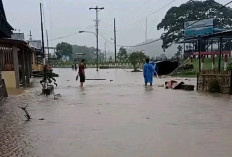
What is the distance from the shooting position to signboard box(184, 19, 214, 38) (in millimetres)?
53281

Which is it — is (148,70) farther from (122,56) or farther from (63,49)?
(63,49)

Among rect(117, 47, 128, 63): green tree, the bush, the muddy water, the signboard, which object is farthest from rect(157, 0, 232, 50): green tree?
the muddy water

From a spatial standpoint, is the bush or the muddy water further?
the bush

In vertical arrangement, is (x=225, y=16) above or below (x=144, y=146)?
above

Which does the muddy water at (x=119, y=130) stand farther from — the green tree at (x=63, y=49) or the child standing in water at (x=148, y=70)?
the green tree at (x=63, y=49)

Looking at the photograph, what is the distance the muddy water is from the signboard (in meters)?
41.6

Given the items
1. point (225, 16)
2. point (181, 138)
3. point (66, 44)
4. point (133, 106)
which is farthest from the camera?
point (66, 44)

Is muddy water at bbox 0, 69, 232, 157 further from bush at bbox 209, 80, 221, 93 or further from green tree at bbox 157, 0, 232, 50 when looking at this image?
green tree at bbox 157, 0, 232, 50

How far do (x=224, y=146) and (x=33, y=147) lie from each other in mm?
3474

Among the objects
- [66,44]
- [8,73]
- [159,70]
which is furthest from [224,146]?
[66,44]

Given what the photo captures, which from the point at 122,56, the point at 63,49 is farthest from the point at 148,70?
the point at 63,49

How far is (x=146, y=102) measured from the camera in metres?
13.8

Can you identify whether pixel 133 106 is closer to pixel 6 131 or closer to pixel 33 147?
pixel 6 131

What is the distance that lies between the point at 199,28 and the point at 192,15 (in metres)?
20.7
